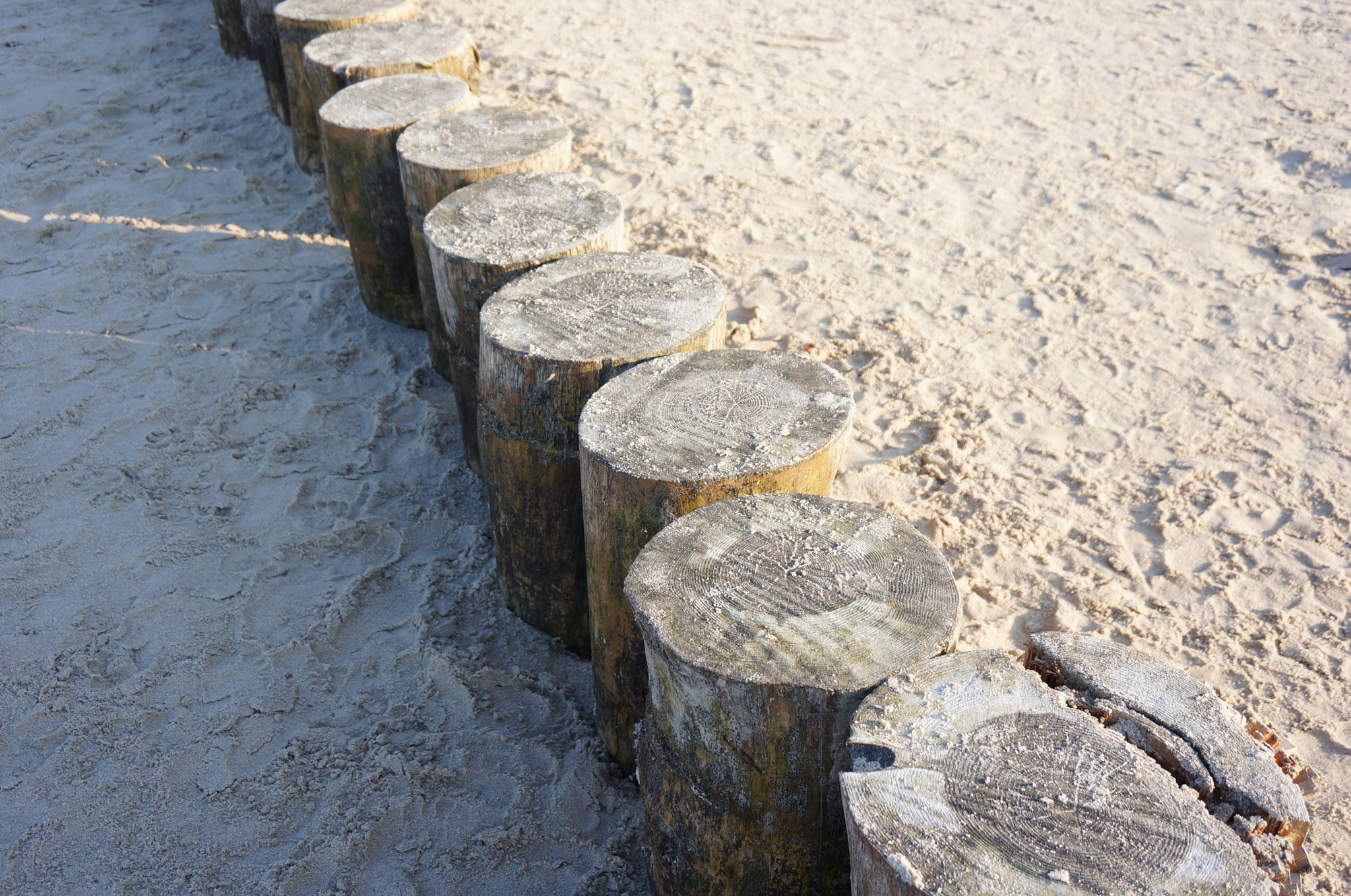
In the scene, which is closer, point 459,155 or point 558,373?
point 558,373

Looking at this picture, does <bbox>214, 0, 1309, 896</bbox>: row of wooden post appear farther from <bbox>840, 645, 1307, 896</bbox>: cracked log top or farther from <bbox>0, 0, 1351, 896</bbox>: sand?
<bbox>0, 0, 1351, 896</bbox>: sand

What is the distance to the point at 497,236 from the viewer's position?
2.90m

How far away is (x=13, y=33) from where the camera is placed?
24.2 ft

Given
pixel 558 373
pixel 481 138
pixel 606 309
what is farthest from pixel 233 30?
pixel 558 373

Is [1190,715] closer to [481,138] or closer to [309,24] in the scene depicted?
[481,138]

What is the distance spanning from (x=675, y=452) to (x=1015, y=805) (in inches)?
38.6

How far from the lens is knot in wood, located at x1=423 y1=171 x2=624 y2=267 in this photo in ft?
9.27

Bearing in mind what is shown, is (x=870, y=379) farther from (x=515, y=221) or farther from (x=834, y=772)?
(x=834, y=772)

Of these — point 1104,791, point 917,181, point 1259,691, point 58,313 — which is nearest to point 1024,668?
point 1104,791

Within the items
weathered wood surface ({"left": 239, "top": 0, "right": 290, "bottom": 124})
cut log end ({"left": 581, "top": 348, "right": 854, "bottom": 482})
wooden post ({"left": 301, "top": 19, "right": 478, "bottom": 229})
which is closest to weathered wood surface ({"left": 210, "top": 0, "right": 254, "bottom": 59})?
weathered wood surface ({"left": 239, "top": 0, "right": 290, "bottom": 124})

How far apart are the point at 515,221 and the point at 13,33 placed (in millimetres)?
6954

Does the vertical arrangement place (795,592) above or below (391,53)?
below

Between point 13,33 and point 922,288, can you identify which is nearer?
point 922,288

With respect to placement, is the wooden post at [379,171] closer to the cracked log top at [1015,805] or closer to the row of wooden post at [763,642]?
the row of wooden post at [763,642]
